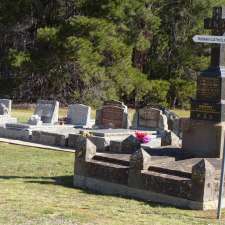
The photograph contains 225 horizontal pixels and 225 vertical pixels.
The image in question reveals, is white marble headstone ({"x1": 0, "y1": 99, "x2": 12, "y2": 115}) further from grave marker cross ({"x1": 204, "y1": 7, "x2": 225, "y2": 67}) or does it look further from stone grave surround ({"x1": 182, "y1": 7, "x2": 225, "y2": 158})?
grave marker cross ({"x1": 204, "y1": 7, "x2": 225, "y2": 67})

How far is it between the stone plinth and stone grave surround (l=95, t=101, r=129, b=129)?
866cm

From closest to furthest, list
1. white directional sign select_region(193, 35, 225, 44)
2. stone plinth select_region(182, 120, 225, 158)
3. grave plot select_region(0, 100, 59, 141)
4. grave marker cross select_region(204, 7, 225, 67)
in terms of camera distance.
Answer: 1. white directional sign select_region(193, 35, 225, 44)
2. stone plinth select_region(182, 120, 225, 158)
3. grave marker cross select_region(204, 7, 225, 67)
4. grave plot select_region(0, 100, 59, 141)

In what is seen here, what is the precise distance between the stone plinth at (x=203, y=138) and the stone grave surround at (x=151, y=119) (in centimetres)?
824

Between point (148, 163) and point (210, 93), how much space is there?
290 cm

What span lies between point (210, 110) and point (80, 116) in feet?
35.9

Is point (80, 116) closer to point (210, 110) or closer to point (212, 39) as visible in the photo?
point (210, 110)

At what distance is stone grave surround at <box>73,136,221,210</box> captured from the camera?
31.4ft

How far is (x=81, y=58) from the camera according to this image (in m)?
32.8

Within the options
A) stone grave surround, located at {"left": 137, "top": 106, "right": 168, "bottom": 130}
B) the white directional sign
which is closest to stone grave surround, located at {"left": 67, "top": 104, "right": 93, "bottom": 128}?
stone grave surround, located at {"left": 137, "top": 106, "right": 168, "bottom": 130}

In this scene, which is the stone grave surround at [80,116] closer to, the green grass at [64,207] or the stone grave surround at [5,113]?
the stone grave surround at [5,113]

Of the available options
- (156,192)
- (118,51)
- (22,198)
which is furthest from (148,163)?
(118,51)

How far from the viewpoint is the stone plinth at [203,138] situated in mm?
12219

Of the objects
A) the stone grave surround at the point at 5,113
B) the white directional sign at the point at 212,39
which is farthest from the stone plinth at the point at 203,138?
the stone grave surround at the point at 5,113

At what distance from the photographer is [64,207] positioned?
345 inches
